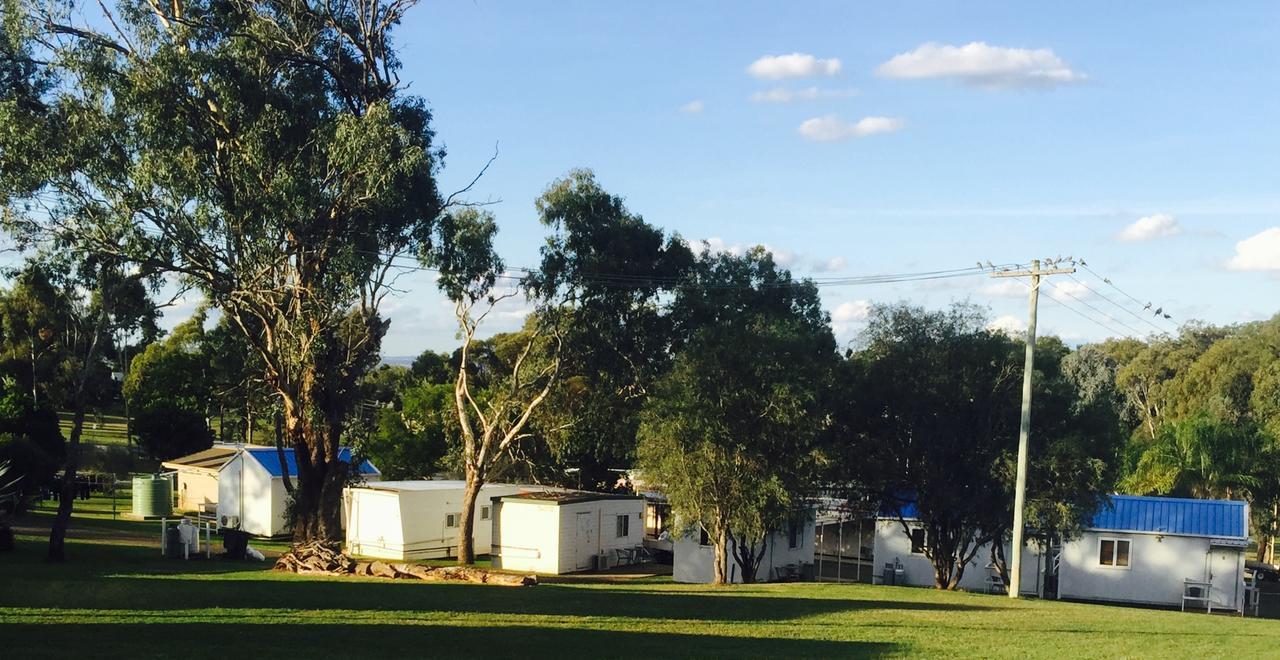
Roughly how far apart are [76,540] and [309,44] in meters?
15.9

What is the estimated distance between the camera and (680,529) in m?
30.3

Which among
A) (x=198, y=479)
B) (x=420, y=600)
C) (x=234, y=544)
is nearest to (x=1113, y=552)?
(x=420, y=600)

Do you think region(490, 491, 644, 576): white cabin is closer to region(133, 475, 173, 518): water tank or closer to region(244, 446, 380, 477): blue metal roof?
region(244, 446, 380, 477): blue metal roof

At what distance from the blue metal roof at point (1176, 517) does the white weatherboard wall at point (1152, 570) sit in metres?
0.26

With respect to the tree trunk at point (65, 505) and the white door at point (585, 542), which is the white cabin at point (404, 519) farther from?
the tree trunk at point (65, 505)

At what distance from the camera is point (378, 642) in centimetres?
1390

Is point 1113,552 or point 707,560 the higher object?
point 1113,552

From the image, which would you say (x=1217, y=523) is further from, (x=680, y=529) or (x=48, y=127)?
(x=48, y=127)

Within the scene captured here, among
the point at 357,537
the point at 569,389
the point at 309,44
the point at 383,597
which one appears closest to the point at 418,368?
the point at 569,389

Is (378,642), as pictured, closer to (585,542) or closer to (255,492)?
(585,542)

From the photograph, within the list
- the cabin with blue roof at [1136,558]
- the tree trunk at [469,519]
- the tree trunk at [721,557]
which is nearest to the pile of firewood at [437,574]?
the tree trunk at [721,557]

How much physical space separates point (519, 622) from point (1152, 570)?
25182 millimetres

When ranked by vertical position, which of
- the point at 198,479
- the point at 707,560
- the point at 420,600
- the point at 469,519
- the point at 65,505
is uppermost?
the point at 65,505

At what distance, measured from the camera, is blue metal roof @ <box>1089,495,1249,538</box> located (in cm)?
3350
